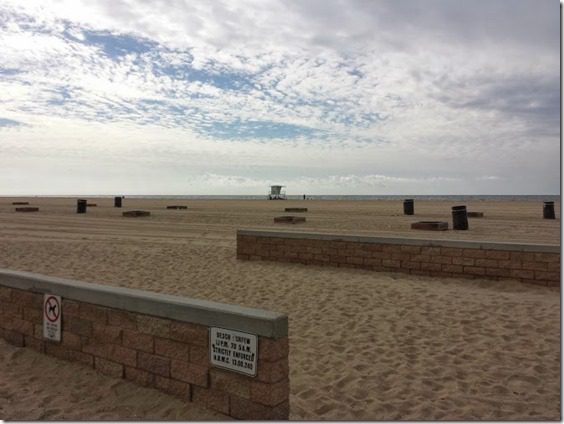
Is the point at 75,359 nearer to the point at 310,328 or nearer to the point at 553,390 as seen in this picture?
the point at 310,328

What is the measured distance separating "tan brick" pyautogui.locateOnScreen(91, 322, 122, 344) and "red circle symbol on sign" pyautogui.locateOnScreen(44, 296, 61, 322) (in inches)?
22.3

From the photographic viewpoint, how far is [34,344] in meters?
5.05

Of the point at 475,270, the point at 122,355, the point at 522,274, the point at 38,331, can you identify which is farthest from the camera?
the point at 475,270

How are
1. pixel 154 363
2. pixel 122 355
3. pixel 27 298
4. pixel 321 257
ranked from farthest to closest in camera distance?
pixel 321 257 → pixel 27 298 → pixel 122 355 → pixel 154 363

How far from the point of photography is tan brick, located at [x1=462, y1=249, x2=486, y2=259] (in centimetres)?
845

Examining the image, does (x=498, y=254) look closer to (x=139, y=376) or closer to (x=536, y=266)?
(x=536, y=266)

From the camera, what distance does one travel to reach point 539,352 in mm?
5180

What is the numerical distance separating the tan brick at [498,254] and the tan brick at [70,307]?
690 cm

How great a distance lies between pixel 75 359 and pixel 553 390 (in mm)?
4656

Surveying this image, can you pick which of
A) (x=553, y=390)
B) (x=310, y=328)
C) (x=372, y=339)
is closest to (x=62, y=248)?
(x=310, y=328)

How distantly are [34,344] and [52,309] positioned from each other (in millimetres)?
564

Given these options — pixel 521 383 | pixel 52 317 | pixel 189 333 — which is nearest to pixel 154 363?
pixel 189 333

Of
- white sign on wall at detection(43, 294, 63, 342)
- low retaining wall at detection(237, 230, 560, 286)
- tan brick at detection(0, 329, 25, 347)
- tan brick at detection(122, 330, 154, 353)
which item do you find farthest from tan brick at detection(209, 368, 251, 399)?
low retaining wall at detection(237, 230, 560, 286)

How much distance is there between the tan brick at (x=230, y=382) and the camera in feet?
11.7
